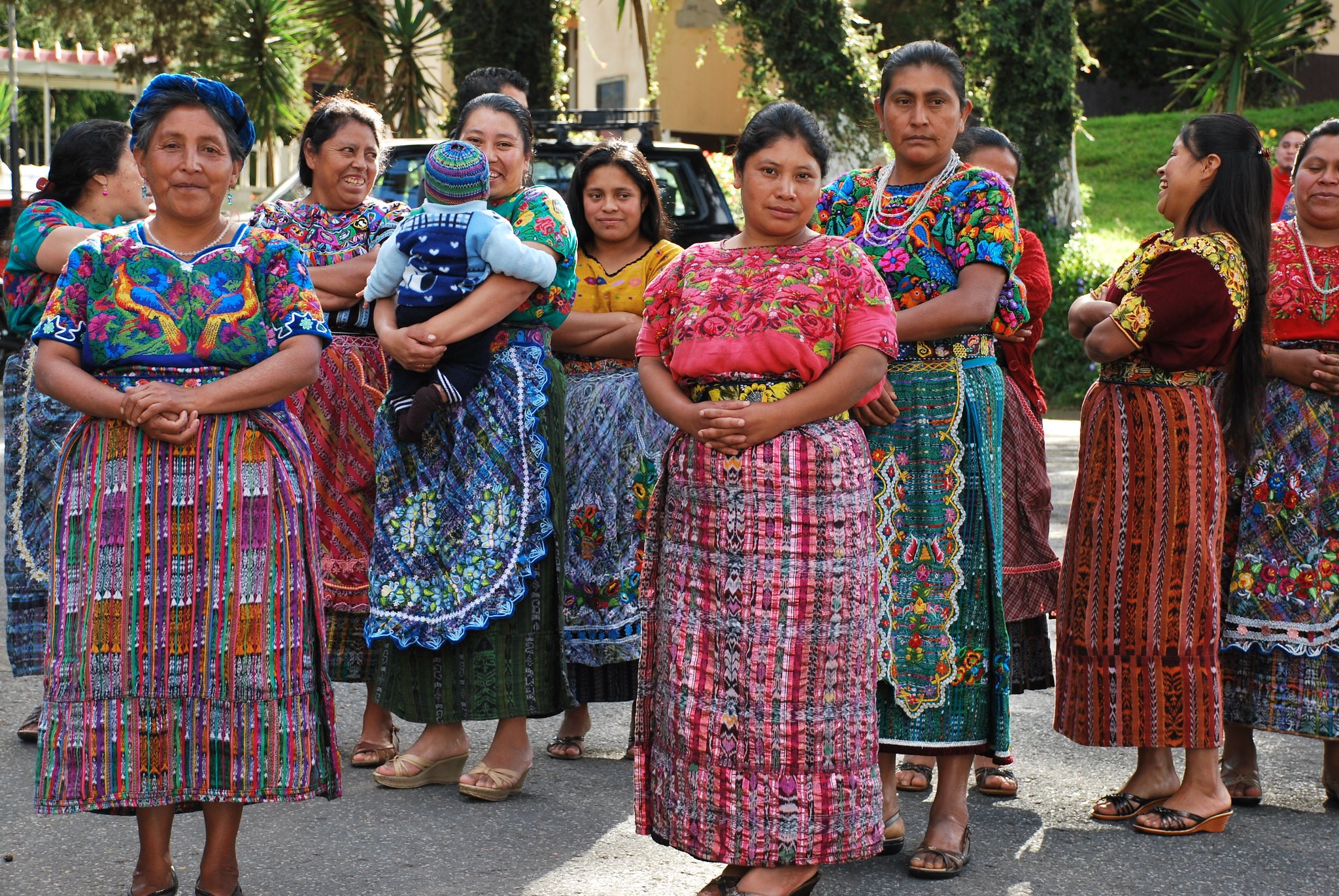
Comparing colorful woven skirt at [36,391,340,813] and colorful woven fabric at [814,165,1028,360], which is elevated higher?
colorful woven fabric at [814,165,1028,360]

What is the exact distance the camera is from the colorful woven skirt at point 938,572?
402 cm

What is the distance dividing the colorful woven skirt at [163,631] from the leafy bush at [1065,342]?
11684 mm

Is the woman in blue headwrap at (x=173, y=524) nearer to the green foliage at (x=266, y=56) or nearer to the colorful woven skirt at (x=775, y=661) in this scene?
the colorful woven skirt at (x=775, y=661)

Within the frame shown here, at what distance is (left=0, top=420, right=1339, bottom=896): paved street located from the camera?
388 centimetres

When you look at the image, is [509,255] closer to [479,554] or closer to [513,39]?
[479,554]

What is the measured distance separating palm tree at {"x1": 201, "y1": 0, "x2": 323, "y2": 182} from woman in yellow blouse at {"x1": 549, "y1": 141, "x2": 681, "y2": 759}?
43.8 ft

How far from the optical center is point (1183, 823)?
4301mm

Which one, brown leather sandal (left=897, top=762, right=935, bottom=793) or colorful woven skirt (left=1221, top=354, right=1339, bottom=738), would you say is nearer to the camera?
colorful woven skirt (left=1221, top=354, right=1339, bottom=738)

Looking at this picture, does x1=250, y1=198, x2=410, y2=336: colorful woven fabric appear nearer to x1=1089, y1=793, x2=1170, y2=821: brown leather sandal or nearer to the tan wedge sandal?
the tan wedge sandal

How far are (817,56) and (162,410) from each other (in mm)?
11926

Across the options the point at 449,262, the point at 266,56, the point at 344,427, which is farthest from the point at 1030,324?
the point at 266,56

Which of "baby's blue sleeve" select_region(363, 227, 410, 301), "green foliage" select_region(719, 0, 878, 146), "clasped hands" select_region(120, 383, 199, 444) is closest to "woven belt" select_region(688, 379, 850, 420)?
"clasped hands" select_region(120, 383, 199, 444)

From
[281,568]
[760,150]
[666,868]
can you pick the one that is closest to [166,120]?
[281,568]

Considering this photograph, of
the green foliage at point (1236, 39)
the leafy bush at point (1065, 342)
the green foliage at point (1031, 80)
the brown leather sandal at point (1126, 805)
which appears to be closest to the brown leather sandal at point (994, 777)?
the brown leather sandal at point (1126, 805)
